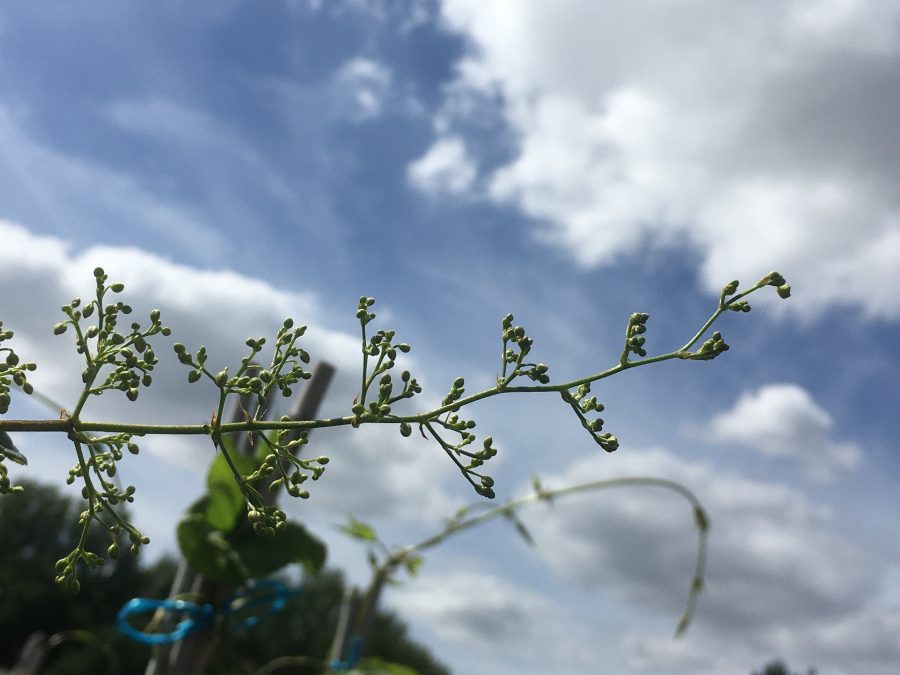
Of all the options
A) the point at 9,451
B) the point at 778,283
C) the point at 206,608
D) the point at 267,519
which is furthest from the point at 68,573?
the point at 206,608

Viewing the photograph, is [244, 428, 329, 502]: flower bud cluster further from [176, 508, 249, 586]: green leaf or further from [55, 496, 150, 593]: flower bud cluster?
[176, 508, 249, 586]: green leaf

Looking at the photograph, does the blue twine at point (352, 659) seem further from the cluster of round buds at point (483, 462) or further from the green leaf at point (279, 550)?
the cluster of round buds at point (483, 462)

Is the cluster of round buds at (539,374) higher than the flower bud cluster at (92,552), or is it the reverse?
the cluster of round buds at (539,374)

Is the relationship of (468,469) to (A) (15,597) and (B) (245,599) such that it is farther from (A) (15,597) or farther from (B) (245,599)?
(A) (15,597)

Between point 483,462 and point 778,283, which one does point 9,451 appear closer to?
point 483,462

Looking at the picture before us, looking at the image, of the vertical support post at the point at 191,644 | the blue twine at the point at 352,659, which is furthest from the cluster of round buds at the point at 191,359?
the blue twine at the point at 352,659
